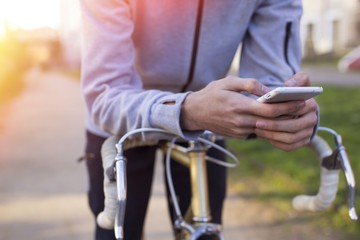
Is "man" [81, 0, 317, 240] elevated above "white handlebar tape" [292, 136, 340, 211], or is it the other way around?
"man" [81, 0, 317, 240]

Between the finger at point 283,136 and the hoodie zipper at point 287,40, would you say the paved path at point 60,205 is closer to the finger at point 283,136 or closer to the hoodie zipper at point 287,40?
the hoodie zipper at point 287,40

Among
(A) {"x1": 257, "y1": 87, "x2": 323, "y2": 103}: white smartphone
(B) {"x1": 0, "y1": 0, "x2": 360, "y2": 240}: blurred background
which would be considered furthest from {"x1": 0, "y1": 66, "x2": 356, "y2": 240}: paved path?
(A) {"x1": 257, "y1": 87, "x2": 323, "y2": 103}: white smartphone

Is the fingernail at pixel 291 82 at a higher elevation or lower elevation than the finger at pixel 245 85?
lower

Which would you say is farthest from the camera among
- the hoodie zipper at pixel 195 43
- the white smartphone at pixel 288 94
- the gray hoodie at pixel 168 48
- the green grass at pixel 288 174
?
the green grass at pixel 288 174

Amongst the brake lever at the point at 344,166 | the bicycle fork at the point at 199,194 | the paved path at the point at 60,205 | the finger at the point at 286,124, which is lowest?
the paved path at the point at 60,205

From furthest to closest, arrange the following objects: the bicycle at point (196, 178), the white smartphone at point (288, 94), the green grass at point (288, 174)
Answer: the green grass at point (288, 174)
the bicycle at point (196, 178)
the white smartphone at point (288, 94)

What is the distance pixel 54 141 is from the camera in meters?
6.80

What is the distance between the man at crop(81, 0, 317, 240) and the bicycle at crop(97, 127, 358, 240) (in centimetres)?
8

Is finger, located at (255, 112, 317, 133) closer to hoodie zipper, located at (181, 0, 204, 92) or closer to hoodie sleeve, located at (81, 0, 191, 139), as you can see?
hoodie sleeve, located at (81, 0, 191, 139)

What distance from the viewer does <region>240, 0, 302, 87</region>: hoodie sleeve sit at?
1.39m

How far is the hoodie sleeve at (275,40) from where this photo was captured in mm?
1391

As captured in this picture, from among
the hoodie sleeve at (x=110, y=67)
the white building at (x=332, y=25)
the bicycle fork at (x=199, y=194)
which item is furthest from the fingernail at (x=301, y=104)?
the white building at (x=332, y=25)

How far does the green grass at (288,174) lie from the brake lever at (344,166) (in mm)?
2086

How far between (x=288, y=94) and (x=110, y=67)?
1.69ft
